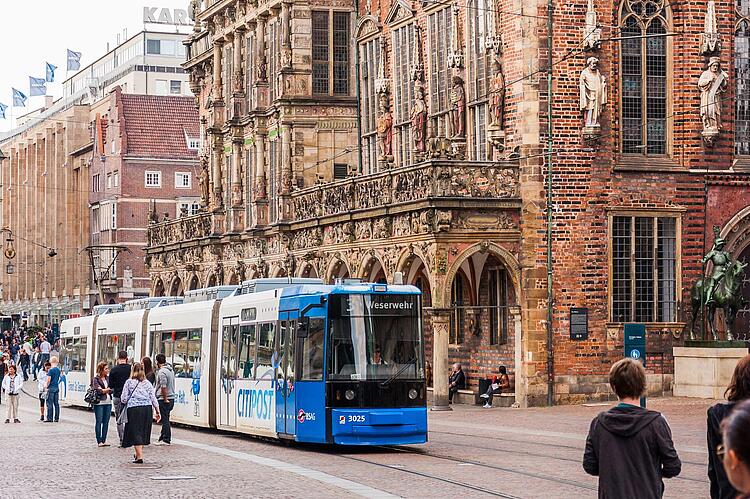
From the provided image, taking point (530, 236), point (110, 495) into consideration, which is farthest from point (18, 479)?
point (530, 236)

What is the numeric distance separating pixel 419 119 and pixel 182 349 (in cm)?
1387

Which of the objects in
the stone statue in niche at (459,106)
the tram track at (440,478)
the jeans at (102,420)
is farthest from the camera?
the stone statue in niche at (459,106)

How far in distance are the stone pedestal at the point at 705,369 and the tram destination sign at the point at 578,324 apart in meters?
2.30

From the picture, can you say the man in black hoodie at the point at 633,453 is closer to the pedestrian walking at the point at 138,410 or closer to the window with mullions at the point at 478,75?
the pedestrian walking at the point at 138,410

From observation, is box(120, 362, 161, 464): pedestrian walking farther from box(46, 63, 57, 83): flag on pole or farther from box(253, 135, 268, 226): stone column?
box(46, 63, 57, 83): flag on pole

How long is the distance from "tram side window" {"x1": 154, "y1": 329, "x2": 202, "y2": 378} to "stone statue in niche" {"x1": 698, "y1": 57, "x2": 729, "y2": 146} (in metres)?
14.3

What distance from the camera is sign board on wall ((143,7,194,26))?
120125mm

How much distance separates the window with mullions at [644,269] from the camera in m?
39.3

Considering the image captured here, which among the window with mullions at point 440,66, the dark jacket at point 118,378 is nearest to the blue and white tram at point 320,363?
the dark jacket at point 118,378

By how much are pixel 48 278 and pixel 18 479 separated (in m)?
93.8

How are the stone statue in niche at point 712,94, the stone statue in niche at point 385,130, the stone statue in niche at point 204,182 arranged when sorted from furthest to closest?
the stone statue in niche at point 204,182 → the stone statue in niche at point 385,130 → the stone statue in niche at point 712,94

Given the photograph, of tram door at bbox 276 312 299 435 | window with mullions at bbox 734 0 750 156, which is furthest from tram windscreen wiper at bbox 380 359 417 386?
window with mullions at bbox 734 0 750 156

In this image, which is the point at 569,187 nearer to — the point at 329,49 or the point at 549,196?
the point at 549,196

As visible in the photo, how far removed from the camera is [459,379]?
4231cm
